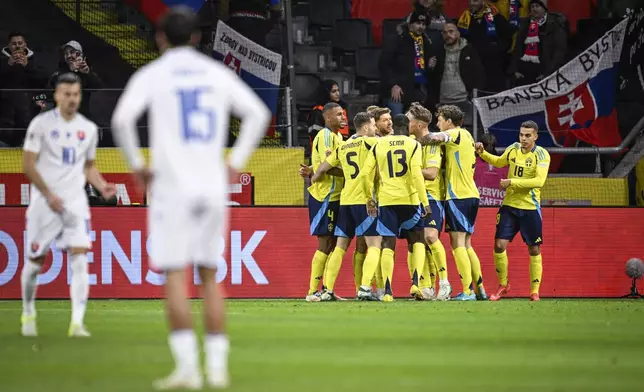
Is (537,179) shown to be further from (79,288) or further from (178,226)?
(178,226)

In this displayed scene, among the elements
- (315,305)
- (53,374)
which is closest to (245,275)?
(315,305)

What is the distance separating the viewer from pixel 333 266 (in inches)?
660

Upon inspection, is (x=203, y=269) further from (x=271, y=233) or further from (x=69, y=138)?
(x=271, y=233)

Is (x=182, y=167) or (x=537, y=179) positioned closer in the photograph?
(x=182, y=167)

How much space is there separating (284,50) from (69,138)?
39.5ft

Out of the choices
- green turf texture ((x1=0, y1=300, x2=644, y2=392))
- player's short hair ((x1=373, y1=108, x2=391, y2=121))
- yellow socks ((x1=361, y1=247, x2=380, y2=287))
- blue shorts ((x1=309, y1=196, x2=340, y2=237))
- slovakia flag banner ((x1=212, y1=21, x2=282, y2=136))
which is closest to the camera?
green turf texture ((x1=0, y1=300, x2=644, y2=392))

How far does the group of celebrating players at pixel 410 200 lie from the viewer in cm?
1647

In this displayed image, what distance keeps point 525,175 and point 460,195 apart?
39.2 inches

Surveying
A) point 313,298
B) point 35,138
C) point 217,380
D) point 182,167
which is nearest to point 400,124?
point 313,298

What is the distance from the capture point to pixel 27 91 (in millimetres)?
20562

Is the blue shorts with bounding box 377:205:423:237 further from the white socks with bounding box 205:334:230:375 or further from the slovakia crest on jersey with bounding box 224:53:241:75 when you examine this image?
the white socks with bounding box 205:334:230:375

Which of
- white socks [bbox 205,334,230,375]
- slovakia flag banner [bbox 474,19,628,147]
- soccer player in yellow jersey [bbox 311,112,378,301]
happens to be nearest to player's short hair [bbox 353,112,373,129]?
soccer player in yellow jersey [bbox 311,112,378,301]

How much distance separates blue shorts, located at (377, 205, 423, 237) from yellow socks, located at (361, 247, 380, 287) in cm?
34

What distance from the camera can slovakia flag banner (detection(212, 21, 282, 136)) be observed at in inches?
824
